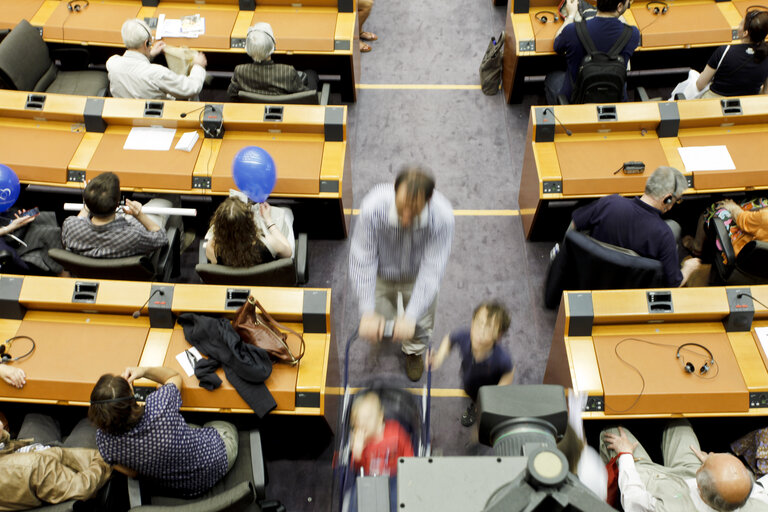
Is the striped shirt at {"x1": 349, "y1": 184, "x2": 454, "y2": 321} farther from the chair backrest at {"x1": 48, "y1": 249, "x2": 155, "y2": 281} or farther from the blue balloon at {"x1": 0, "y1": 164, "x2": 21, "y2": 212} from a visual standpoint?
the blue balloon at {"x1": 0, "y1": 164, "x2": 21, "y2": 212}

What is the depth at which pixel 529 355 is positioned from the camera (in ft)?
13.5

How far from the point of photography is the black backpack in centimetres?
430

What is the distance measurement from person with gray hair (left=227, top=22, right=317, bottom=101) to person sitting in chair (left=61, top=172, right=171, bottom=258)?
1.32 metres

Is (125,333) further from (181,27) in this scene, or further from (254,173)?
(181,27)

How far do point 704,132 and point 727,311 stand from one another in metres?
1.53

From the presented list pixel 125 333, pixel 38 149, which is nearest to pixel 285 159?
pixel 125 333

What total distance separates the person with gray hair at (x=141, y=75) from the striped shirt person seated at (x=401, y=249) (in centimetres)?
222

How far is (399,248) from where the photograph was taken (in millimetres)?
3107

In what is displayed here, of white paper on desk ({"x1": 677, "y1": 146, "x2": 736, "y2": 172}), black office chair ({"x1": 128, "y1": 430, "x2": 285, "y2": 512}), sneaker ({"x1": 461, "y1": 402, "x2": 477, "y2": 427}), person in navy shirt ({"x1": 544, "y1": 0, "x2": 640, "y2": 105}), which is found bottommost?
black office chair ({"x1": 128, "y1": 430, "x2": 285, "y2": 512})

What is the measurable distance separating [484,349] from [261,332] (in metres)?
1.10

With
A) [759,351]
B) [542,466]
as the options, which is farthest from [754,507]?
[542,466]

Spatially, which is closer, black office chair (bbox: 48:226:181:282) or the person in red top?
the person in red top

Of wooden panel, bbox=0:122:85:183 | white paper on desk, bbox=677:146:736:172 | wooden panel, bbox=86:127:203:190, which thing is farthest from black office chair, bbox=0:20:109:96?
white paper on desk, bbox=677:146:736:172

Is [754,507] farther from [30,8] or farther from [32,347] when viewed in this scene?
[30,8]
